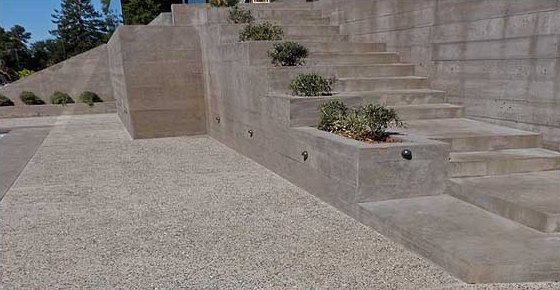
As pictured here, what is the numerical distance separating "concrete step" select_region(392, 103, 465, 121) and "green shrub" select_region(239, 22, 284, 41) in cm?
249

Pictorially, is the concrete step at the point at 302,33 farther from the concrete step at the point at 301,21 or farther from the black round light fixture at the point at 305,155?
the black round light fixture at the point at 305,155

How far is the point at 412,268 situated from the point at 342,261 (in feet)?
1.59

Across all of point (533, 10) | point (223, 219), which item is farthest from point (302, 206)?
point (533, 10)

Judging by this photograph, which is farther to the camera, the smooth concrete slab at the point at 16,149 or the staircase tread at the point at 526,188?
the smooth concrete slab at the point at 16,149

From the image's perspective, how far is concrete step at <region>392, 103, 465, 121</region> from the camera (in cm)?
530

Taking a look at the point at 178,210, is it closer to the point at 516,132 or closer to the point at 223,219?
the point at 223,219

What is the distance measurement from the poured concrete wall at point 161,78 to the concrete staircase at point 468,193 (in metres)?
3.46

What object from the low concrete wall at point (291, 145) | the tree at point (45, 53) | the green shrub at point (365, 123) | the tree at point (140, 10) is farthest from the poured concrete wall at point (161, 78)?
the tree at point (45, 53)

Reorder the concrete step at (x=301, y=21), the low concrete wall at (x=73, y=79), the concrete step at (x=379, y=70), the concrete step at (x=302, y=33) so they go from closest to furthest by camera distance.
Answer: the concrete step at (x=379, y=70), the concrete step at (x=302, y=33), the concrete step at (x=301, y=21), the low concrete wall at (x=73, y=79)

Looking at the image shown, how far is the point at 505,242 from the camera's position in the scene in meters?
2.76

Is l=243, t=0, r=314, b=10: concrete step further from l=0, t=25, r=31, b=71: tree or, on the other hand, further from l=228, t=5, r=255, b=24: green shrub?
l=0, t=25, r=31, b=71: tree

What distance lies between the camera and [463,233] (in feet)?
9.58

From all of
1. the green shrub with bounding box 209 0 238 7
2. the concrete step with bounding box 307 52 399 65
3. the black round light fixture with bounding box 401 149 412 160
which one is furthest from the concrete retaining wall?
the black round light fixture with bounding box 401 149 412 160

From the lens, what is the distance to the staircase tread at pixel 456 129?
4375 mm
